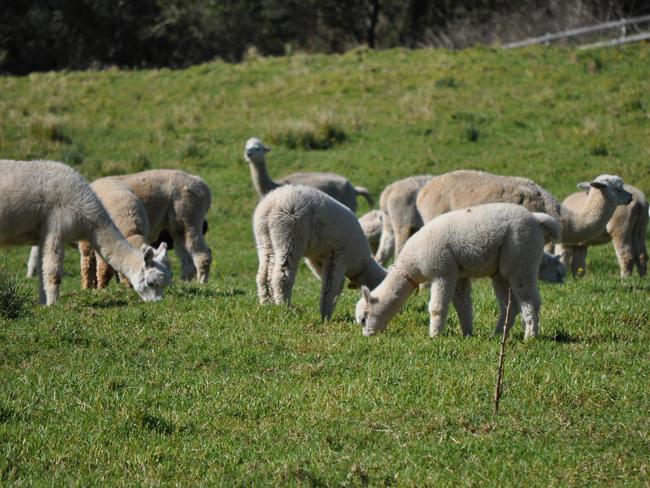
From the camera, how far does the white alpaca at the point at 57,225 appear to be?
10.7 metres

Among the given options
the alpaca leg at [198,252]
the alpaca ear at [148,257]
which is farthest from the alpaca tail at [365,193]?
the alpaca ear at [148,257]

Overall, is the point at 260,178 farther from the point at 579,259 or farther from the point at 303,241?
the point at 303,241

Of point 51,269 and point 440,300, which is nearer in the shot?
point 440,300

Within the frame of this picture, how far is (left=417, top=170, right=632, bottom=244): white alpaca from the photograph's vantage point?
40.2ft

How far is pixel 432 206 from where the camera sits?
1305 cm

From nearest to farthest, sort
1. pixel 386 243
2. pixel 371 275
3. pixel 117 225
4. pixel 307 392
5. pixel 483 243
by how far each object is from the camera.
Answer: pixel 307 392 → pixel 483 243 → pixel 371 275 → pixel 117 225 → pixel 386 243

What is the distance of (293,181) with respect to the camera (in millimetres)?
17672

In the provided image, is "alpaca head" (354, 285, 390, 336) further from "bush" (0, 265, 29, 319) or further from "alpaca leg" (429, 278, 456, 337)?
"bush" (0, 265, 29, 319)

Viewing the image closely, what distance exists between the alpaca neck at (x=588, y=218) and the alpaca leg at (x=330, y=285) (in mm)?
3700

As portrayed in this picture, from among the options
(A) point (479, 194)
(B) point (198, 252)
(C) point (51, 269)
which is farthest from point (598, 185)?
(C) point (51, 269)

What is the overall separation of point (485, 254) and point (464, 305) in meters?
0.75

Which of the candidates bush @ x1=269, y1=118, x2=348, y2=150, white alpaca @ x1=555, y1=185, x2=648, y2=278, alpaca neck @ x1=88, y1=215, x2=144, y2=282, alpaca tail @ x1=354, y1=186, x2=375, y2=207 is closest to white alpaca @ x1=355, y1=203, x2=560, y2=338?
alpaca neck @ x1=88, y1=215, x2=144, y2=282

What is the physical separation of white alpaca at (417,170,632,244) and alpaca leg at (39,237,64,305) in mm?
4965

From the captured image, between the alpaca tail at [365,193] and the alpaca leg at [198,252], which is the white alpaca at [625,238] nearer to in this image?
the alpaca tail at [365,193]
